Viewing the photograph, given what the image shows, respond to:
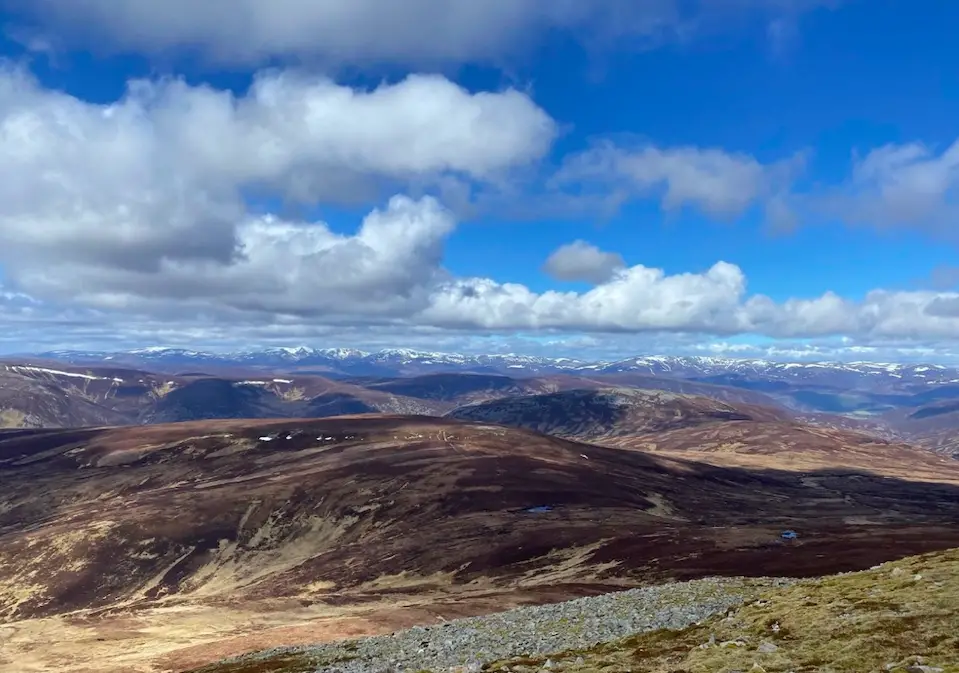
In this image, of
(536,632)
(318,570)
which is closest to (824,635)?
(536,632)

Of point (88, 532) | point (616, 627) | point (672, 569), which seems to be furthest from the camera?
point (88, 532)

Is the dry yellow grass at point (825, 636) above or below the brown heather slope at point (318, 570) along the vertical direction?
above

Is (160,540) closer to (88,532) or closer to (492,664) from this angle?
(88,532)

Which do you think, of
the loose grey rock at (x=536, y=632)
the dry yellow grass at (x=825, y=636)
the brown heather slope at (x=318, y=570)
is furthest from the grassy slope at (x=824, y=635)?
the brown heather slope at (x=318, y=570)

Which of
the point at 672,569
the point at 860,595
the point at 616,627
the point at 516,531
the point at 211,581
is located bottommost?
the point at 211,581

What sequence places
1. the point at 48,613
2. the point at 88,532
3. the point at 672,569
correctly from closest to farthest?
the point at 672,569 → the point at 48,613 → the point at 88,532

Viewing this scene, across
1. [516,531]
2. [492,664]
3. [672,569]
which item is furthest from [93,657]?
[516,531]

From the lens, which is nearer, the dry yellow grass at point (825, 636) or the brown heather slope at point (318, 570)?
the dry yellow grass at point (825, 636)

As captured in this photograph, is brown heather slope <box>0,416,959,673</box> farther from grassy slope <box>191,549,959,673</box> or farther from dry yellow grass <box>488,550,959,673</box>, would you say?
dry yellow grass <box>488,550,959,673</box>

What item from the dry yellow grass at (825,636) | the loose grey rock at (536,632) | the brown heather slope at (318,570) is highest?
the dry yellow grass at (825,636)

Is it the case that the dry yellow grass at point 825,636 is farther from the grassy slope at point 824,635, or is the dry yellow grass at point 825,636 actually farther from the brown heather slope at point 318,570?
the brown heather slope at point 318,570
